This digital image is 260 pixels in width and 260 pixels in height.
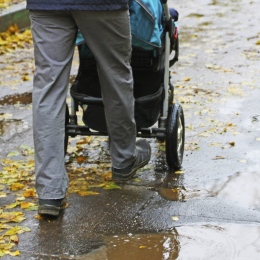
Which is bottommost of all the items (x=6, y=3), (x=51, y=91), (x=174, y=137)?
(x=6, y=3)

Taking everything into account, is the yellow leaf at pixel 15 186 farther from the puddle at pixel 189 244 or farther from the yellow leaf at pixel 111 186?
the puddle at pixel 189 244

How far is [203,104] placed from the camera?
768 cm

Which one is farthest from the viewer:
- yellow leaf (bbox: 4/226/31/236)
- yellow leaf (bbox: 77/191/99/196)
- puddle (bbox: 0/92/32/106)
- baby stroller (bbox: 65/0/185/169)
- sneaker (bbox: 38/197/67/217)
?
puddle (bbox: 0/92/32/106)

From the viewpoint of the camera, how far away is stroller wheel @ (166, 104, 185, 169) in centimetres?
555

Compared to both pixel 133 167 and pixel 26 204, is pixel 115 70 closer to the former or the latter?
pixel 133 167

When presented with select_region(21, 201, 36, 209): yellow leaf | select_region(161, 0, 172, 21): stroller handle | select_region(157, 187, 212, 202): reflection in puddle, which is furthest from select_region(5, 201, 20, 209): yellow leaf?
select_region(161, 0, 172, 21): stroller handle

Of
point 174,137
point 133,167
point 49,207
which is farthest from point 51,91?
point 174,137

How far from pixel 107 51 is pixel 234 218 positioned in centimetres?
131

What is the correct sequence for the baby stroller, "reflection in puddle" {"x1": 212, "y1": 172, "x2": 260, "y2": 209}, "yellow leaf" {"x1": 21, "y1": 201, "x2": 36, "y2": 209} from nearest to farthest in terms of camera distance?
"yellow leaf" {"x1": 21, "y1": 201, "x2": 36, "y2": 209}
"reflection in puddle" {"x1": 212, "y1": 172, "x2": 260, "y2": 209}
the baby stroller

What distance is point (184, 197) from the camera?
5.30 m

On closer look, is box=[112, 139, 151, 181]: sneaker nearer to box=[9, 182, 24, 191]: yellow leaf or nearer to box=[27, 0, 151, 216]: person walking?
box=[27, 0, 151, 216]: person walking

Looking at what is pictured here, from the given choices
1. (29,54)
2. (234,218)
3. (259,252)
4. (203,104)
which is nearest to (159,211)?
(234,218)

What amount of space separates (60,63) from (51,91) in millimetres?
182

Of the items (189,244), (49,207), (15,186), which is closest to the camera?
(189,244)
